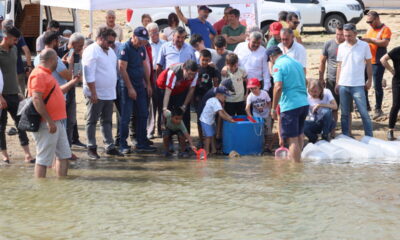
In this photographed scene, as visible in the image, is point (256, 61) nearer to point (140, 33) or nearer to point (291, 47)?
point (291, 47)

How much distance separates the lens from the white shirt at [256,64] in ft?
40.1

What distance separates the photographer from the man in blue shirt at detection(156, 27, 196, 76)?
1223 cm

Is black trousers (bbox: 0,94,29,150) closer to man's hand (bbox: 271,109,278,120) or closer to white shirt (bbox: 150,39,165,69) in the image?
white shirt (bbox: 150,39,165,69)

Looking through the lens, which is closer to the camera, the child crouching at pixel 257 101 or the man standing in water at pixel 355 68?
the child crouching at pixel 257 101

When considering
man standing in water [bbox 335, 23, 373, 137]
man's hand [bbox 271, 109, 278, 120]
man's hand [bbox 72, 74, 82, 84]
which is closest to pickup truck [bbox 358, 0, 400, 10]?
man standing in water [bbox 335, 23, 373, 137]

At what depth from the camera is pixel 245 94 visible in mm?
12297

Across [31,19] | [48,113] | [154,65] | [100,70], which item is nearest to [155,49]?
[154,65]

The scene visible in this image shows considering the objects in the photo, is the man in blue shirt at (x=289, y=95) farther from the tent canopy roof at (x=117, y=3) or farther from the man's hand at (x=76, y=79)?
the tent canopy roof at (x=117, y=3)

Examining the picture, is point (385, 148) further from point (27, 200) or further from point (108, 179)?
point (27, 200)

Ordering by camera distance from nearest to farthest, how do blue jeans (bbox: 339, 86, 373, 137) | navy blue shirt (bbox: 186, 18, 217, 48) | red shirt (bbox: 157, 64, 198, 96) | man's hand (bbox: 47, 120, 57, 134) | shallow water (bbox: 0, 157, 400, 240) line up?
shallow water (bbox: 0, 157, 400, 240) → man's hand (bbox: 47, 120, 57, 134) → red shirt (bbox: 157, 64, 198, 96) → blue jeans (bbox: 339, 86, 373, 137) → navy blue shirt (bbox: 186, 18, 217, 48)

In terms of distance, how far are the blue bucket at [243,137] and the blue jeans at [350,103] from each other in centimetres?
148

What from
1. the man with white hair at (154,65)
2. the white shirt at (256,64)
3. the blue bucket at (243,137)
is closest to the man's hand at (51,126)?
the blue bucket at (243,137)

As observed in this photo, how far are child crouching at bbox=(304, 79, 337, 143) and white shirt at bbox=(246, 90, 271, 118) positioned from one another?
2.24ft

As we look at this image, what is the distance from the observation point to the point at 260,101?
38.9 feet
